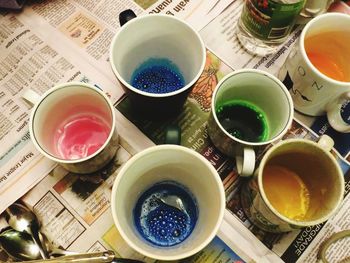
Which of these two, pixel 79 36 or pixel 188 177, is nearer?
pixel 188 177

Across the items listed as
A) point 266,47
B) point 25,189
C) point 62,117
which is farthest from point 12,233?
point 266,47

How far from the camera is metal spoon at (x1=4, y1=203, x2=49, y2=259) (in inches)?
20.2

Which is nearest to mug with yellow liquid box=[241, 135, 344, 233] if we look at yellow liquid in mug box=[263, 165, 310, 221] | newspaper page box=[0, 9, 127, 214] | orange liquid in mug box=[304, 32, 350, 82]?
yellow liquid in mug box=[263, 165, 310, 221]

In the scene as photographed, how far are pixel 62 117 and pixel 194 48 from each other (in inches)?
8.6

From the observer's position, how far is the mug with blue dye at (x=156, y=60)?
51 cm

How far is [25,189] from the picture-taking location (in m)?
0.54

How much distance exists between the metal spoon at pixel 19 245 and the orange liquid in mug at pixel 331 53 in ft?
1.60

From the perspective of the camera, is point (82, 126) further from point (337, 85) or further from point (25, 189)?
point (337, 85)

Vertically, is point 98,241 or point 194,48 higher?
point 194,48

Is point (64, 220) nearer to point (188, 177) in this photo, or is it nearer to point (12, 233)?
point (12, 233)

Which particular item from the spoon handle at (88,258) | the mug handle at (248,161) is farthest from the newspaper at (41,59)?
the mug handle at (248,161)

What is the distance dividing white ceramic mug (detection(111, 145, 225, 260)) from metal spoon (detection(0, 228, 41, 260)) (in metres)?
0.14

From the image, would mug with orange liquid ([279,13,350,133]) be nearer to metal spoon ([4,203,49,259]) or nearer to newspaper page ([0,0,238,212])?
newspaper page ([0,0,238,212])

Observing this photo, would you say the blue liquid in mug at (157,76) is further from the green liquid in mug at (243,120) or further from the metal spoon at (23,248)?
the metal spoon at (23,248)
